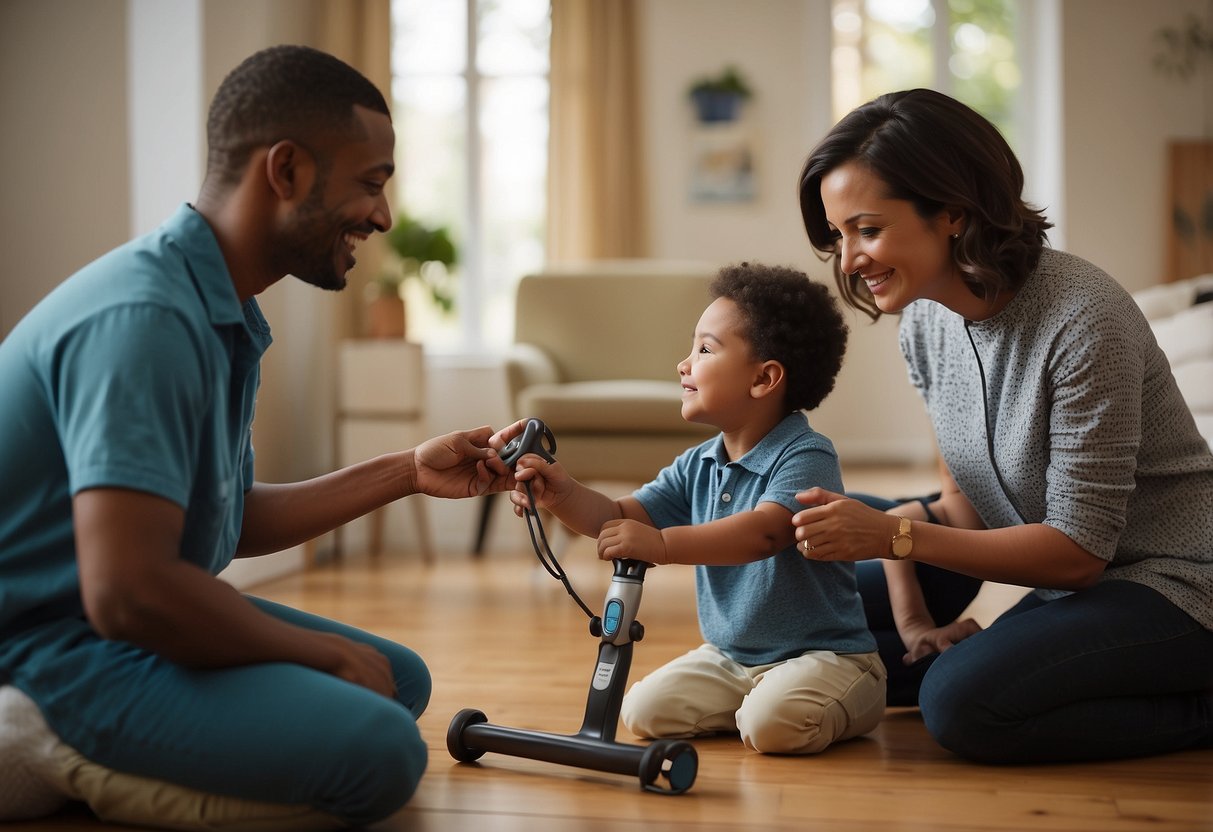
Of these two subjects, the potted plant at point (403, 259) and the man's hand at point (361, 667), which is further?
the potted plant at point (403, 259)

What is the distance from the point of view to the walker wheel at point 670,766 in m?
1.41

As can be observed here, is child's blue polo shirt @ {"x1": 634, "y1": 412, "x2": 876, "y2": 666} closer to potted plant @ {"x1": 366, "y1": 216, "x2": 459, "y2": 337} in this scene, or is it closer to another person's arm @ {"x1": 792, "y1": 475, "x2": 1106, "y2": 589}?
another person's arm @ {"x1": 792, "y1": 475, "x2": 1106, "y2": 589}

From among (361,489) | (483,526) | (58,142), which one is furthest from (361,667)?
(58,142)

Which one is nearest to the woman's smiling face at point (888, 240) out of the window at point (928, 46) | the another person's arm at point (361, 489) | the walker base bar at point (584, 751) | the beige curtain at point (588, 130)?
the another person's arm at point (361, 489)

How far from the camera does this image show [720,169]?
596cm

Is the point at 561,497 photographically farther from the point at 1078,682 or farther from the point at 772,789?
the point at 1078,682

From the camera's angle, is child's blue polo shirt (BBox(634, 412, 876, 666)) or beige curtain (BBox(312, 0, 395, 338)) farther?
beige curtain (BBox(312, 0, 395, 338))

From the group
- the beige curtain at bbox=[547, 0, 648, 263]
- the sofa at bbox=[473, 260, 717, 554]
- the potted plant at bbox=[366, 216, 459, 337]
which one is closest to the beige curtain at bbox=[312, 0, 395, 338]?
the potted plant at bbox=[366, 216, 459, 337]

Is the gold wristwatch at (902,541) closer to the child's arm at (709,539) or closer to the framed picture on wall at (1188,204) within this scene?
the child's arm at (709,539)

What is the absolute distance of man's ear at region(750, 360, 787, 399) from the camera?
1.72 m

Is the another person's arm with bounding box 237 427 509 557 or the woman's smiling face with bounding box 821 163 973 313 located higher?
the woman's smiling face with bounding box 821 163 973 313

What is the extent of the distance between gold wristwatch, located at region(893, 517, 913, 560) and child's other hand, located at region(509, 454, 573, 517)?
424 mm

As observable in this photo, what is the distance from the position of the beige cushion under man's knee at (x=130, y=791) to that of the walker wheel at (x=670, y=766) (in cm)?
37

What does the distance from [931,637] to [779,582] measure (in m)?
0.32
